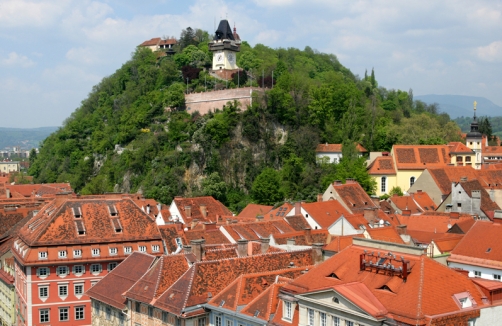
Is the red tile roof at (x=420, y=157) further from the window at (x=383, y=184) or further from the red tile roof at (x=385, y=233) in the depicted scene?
the red tile roof at (x=385, y=233)

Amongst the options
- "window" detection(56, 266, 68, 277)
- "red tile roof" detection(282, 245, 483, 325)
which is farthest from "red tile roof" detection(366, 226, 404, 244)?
"window" detection(56, 266, 68, 277)

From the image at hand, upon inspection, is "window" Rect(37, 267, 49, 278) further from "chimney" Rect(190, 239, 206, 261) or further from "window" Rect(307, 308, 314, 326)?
"window" Rect(307, 308, 314, 326)

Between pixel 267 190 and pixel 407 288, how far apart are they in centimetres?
6194

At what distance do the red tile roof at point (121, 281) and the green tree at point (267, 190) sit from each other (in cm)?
4767

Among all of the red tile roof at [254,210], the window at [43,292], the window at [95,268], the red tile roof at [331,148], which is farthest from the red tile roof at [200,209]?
the red tile roof at [331,148]

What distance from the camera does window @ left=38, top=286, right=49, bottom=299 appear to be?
49.3m

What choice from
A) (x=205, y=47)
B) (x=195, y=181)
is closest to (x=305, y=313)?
(x=195, y=181)

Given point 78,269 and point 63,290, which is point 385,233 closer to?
point 78,269

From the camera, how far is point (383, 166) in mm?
88625

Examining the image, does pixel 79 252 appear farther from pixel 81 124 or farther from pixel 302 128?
pixel 81 124

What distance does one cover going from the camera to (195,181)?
98.4 metres

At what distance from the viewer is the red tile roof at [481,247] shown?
136 feet

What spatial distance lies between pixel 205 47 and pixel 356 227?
79820 millimetres

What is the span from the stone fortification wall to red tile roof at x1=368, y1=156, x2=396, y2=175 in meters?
23.1
